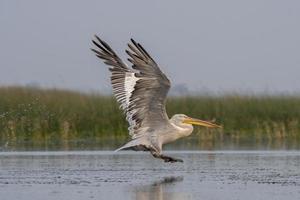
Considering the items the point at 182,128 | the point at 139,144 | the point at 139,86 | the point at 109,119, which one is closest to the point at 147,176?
the point at 139,144

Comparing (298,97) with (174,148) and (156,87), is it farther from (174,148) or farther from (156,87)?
(156,87)

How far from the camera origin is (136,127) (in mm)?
12906

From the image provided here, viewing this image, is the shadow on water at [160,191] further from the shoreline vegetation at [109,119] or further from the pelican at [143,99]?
the shoreline vegetation at [109,119]

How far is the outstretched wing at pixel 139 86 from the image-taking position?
12.0 metres

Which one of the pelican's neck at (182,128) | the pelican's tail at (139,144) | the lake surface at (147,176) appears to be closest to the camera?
the lake surface at (147,176)

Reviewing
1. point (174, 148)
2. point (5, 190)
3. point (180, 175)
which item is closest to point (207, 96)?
point (174, 148)

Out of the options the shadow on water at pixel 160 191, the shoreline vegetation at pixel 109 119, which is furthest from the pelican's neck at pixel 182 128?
the shoreline vegetation at pixel 109 119

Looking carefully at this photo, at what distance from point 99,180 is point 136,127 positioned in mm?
942

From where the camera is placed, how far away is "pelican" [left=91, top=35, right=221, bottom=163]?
12047 mm

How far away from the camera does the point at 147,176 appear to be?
12.9 metres

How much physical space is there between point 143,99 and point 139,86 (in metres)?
0.23

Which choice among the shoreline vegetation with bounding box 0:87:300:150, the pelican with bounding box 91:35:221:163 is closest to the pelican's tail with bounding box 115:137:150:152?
the pelican with bounding box 91:35:221:163

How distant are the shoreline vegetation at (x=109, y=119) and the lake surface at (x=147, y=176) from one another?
235 cm

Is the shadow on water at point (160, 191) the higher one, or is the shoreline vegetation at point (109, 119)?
the shoreline vegetation at point (109, 119)
